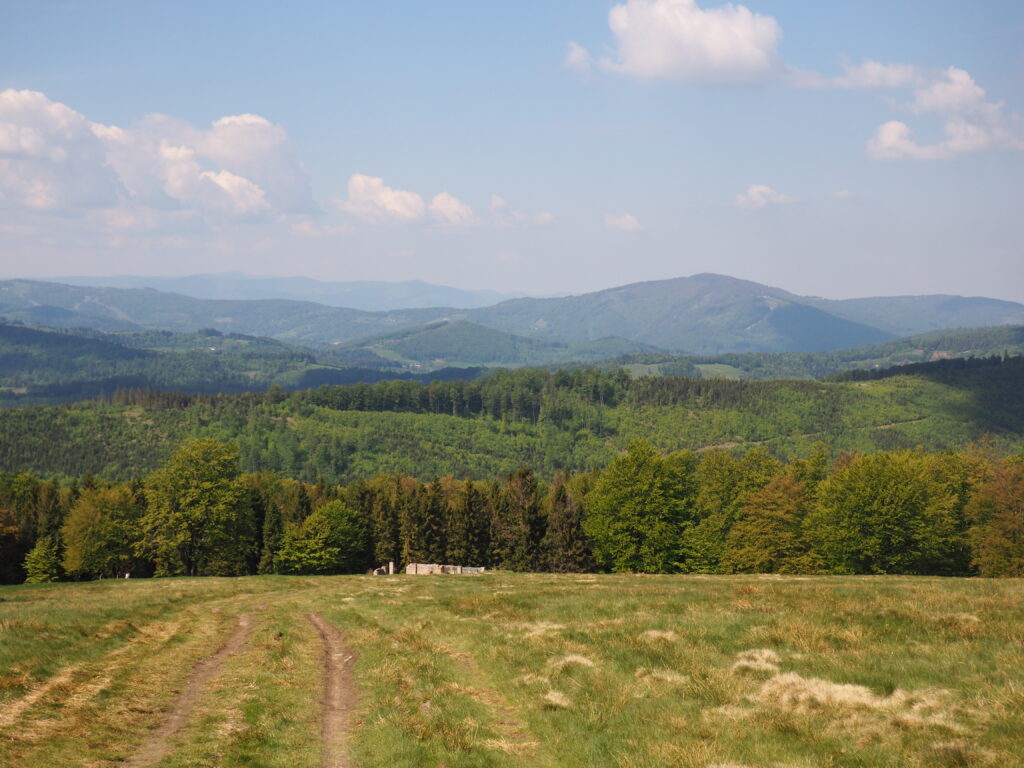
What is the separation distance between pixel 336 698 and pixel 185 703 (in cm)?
455

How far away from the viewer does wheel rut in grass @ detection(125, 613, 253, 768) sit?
629 inches

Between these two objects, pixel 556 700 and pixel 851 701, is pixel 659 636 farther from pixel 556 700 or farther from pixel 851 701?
pixel 851 701

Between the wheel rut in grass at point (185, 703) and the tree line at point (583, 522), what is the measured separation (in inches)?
2003

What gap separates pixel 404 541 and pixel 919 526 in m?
66.4

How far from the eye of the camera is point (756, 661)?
2067cm

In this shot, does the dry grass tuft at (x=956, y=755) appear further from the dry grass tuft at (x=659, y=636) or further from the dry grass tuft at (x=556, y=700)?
the dry grass tuft at (x=659, y=636)

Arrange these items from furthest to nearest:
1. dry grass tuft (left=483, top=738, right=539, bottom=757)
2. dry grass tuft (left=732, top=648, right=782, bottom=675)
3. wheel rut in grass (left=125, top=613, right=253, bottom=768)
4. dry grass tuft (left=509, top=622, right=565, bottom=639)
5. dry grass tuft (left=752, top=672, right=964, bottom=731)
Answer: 1. dry grass tuft (left=509, top=622, right=565, bottom=639)
2. dry grass tuft (left=732, top=648, right=782, bottom=675)
3. dry grass tuft (left=483, top=738, right=539, bottom=757)
4. wheel rut in grass (left=125, top=613, right=253, bottom=768)
5. dry grass tuft (left=752, top=672, right=964, bottom=731)

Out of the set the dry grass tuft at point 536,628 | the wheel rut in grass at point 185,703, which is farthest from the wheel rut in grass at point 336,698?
the dry grass tuft at point 536,628

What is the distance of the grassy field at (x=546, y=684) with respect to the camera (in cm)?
1552

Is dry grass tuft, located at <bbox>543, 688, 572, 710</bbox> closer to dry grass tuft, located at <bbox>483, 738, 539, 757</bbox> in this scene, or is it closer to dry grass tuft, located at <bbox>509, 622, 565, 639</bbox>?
dry grass tuft, located at <bbox>483, 738, 539, 757</bbox>

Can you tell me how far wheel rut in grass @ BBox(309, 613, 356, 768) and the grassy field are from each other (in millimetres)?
98

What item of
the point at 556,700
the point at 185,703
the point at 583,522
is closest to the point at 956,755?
the point at 556,700

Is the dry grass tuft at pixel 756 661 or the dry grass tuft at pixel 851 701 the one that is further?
the dry grass tuft at pixel 756 661

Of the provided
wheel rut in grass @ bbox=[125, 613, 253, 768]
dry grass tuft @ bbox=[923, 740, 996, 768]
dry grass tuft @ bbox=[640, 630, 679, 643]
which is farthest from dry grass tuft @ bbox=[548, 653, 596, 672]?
wheel rut in grass @ bbox=[125, 613, 253, 768]
